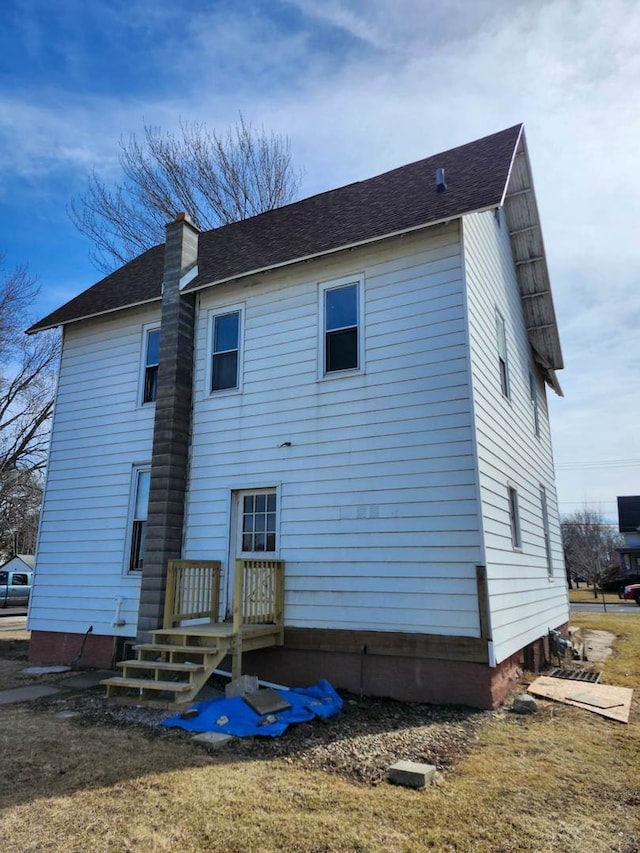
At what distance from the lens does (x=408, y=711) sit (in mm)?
6016

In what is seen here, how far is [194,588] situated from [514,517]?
16.5 feet

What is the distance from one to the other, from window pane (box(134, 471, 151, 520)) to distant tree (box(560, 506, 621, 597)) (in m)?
31.9

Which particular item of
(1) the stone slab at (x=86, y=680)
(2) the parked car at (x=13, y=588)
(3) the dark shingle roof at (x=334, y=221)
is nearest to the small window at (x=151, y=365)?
(3) the dark shingle roof at (x=334, y=221)

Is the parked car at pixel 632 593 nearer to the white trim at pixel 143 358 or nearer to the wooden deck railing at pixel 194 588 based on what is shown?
the wooden deck railing at pixel 194 588

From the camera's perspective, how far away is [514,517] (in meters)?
8.68

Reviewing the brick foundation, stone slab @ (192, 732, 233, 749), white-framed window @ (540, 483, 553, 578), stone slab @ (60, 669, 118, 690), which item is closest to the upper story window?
the brick foundation

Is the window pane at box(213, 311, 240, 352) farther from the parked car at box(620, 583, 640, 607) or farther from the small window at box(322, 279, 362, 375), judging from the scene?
the parked car at box(620, 583, 640, 607)

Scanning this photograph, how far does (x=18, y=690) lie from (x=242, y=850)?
5.68m

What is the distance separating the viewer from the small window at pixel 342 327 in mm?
7773

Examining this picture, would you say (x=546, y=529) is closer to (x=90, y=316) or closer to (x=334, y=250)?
(x=334, y=250)

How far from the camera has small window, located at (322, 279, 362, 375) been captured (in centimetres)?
777

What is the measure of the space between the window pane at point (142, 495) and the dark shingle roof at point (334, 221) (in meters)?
3.08

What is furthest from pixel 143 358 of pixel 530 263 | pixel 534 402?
pixel 534 402

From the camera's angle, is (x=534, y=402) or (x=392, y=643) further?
(x=534, y=402)
